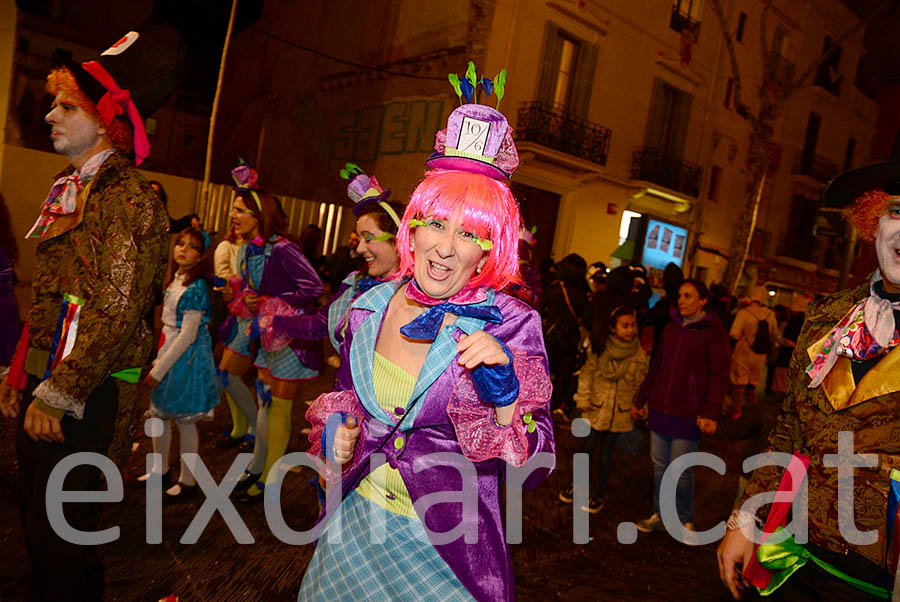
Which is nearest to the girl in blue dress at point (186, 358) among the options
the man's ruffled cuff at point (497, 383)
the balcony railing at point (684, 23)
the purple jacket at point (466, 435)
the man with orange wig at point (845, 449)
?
the purple jacket at point (466, 435)

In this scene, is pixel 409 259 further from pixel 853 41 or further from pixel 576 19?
pixel 853 41

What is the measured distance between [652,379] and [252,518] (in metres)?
3.17

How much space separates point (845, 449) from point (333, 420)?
1.63m

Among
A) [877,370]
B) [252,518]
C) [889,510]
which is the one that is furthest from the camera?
[252,518]

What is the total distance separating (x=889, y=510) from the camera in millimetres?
1712

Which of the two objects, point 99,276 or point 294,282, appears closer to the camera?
point 99,276

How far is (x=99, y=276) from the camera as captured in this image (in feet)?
7.02

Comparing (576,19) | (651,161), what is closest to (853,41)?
(651,161)

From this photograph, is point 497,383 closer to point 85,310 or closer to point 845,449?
point 845,449

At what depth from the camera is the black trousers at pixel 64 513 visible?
2121mm

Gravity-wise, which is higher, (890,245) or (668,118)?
(668,118)

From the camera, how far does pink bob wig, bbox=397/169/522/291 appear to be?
5.65 feet

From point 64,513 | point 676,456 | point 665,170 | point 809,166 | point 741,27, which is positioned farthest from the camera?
point 809,166

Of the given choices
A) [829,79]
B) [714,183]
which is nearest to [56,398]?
[714,183]
